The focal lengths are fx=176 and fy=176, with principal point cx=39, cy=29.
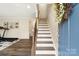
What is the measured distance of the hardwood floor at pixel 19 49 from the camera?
1.86m

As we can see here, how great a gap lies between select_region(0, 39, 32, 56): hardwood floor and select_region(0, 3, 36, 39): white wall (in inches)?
2.3

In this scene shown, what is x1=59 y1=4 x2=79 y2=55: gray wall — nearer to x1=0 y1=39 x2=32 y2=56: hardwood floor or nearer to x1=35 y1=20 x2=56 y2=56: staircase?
x1=35 y1=20 x2=56 y2=56: staircase

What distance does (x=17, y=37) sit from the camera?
6.20 feet

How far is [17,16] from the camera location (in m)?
1.90

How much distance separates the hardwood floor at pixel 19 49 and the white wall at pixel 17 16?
0.19 feet

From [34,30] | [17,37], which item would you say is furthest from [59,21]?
[17,37]

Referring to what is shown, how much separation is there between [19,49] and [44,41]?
0.28 meters

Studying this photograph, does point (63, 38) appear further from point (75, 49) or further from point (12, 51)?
point (12, 51)

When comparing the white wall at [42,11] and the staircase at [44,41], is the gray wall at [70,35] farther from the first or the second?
the white wall at [42,11]

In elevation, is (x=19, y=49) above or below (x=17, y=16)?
below

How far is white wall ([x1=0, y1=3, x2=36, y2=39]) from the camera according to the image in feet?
6.17

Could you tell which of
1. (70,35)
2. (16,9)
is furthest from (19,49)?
(70,35)

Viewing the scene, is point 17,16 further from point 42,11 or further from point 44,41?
point 44,41

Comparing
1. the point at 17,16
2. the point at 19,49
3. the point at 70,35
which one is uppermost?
the point at 17,16
